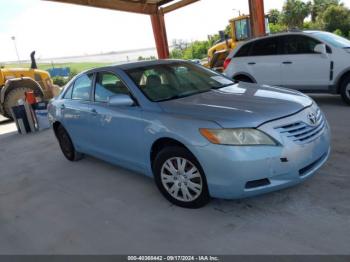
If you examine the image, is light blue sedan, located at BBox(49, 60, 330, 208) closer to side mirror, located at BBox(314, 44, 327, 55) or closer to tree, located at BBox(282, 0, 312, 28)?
side mirror, located at BBox(314, 44, 327, 55)

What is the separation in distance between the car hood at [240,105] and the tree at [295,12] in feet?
165

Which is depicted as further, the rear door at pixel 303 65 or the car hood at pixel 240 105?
the rear door at pixel 303 65

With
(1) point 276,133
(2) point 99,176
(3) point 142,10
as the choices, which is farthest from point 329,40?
(3) point 142,10

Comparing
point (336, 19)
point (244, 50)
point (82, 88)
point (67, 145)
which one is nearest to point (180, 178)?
point (82, 88)

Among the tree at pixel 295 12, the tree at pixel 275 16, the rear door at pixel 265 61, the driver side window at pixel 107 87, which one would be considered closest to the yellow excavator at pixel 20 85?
the rear door at pixel 265 61

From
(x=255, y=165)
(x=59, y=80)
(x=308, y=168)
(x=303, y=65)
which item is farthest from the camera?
(x=59, y=80)

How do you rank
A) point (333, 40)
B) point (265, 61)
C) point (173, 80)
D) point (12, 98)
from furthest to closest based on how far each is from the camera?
point (12, 98) → point (265, 61) → point (333, 40) → point (173, 80)

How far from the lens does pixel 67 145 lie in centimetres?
556

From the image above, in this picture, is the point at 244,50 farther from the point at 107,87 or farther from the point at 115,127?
the point at 115,127

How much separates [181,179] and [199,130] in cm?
60

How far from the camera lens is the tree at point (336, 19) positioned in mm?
36513

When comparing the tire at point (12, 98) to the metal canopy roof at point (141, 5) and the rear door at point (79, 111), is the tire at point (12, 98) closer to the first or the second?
the metal canopy roof at point (141, 5)

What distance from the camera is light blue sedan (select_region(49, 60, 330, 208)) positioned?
2.91 metres

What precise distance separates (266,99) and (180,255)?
1.73 m
